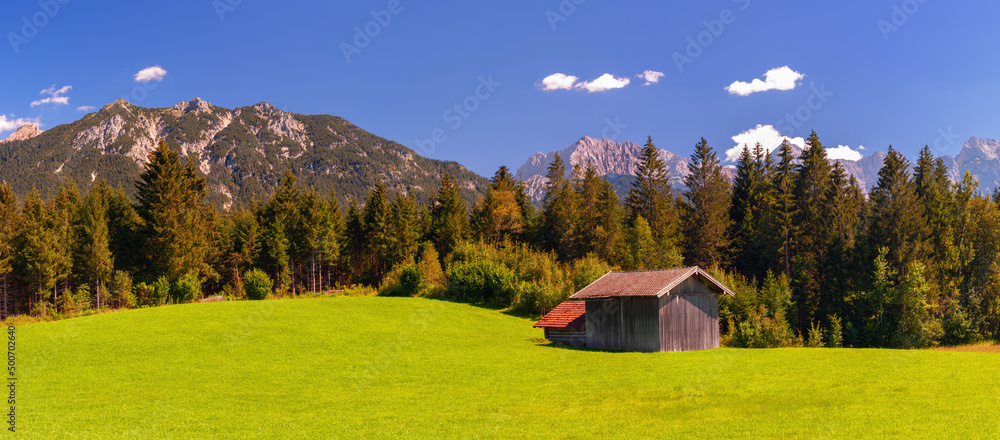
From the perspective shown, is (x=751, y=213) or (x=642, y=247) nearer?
(x=642, y=247)

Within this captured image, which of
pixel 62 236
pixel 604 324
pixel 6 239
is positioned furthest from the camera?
pixel 62 236

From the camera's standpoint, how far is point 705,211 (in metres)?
67.2

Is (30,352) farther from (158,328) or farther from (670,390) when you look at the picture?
(670,390)

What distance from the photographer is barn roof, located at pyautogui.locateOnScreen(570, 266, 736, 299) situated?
106 feet

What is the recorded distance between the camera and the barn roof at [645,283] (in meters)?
32.4

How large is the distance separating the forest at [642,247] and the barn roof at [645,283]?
10.6m

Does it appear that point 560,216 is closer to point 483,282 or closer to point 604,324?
point 483,282

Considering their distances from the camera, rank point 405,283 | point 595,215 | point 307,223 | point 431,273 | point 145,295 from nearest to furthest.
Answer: point 145,295 < point 405,283 < point 431,273 < point 307,223 < point 595,215

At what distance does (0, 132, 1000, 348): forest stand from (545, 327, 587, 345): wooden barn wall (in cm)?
1166

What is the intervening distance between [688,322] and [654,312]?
10.1 feet

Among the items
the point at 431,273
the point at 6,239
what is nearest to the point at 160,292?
the point at 6,239

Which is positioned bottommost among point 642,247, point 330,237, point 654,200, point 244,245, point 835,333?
point 835,333

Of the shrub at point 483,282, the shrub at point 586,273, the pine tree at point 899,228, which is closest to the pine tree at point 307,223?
the shrub at point 483,282

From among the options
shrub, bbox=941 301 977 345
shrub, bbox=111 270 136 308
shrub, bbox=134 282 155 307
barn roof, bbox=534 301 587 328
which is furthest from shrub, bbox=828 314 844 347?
shrub, bbox=111 270 136 308
